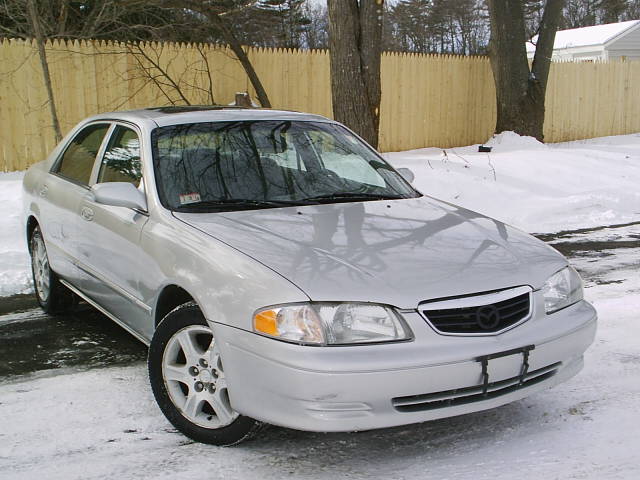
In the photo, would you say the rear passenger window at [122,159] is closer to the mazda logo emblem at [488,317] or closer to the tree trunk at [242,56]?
the mazda logo emblem at [488,317]

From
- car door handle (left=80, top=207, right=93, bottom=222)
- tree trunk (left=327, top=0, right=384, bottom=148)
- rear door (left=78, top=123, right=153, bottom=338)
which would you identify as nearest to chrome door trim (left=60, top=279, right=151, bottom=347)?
rear door (left=78, top=123, right=153, bottom=338)

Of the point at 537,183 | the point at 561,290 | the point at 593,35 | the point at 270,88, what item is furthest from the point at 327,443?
the point at 593,35

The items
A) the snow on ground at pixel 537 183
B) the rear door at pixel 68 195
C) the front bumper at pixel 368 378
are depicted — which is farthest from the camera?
the snow on ground at pixel 537 183

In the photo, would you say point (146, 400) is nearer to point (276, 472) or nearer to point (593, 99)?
point (276, 472)

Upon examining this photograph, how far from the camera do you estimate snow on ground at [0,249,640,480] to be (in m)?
3.20

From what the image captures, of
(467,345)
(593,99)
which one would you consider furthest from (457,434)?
(593,99)

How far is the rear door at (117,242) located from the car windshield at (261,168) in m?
0.21

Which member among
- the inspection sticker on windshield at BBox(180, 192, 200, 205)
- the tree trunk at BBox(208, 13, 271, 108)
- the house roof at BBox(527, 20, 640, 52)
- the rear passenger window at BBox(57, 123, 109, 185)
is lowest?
the inspection sticker on windshield at BBox(180, 192, 200, 205)

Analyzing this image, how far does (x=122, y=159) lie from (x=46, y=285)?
1.59 metres

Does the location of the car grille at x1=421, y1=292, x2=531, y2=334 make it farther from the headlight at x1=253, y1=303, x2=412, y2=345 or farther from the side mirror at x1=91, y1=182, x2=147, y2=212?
the side mirror at x1=91, y1=182, x2=147, y2=212

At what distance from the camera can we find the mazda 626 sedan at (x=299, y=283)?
301cm

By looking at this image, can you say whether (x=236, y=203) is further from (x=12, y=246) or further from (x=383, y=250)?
(x=12, y=246)

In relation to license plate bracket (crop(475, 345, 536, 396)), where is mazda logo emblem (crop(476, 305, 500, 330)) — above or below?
above

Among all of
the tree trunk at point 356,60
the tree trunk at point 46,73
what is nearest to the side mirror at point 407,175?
the tree trunk at point 356,60
